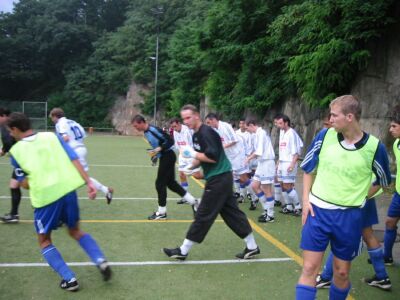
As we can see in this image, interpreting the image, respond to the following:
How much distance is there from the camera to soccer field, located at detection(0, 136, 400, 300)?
4.32 metres

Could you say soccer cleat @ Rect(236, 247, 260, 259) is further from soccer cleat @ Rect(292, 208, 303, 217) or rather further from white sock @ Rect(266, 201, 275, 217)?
soccer cleat @ Rect(292, 208, 303, 217)

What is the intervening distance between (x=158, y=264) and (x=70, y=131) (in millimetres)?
3783

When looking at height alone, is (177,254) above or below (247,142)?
below

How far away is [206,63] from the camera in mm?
23578

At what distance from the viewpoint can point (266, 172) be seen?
7.76m

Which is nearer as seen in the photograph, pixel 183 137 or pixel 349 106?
pixel 349 106

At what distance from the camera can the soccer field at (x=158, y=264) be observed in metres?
4.32

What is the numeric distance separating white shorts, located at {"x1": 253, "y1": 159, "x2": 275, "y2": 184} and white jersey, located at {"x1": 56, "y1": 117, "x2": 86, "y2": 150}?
3.63m

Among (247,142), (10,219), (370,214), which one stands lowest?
(10,219)

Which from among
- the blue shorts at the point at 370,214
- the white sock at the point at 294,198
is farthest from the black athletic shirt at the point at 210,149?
the white sock at the point at 294,198

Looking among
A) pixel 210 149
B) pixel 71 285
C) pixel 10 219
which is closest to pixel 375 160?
pixel 210 149

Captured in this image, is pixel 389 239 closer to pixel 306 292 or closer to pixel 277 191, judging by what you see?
pixel 306 292

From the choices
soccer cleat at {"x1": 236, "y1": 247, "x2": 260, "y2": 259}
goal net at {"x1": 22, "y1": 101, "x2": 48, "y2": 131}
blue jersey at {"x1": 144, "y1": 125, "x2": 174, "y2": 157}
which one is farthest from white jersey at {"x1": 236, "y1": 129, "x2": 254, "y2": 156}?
goal net at {"x1": 22, "y1": 101, "x2": 48, "y2": 131}

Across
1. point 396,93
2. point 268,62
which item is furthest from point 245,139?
point 268,62
